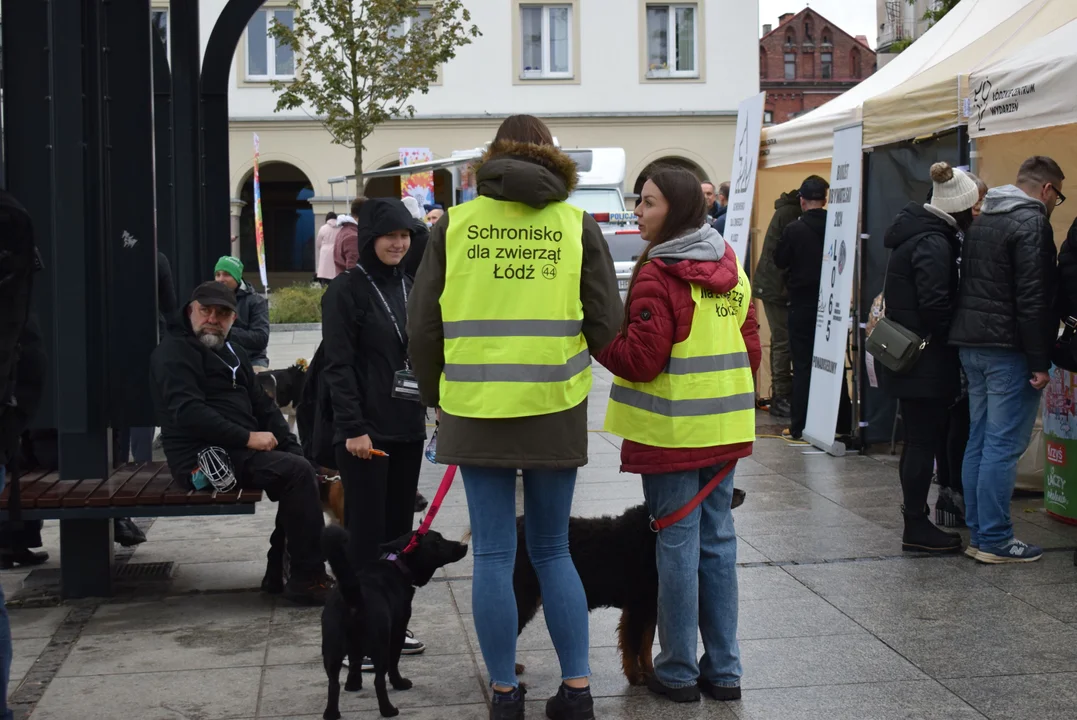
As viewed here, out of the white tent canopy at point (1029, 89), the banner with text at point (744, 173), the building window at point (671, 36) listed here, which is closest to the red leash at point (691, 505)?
the white tent canopy at point (1029, 89)

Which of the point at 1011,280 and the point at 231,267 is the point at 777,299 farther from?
the point at 1011,280

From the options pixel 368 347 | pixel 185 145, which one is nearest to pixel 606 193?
pixel 185 145

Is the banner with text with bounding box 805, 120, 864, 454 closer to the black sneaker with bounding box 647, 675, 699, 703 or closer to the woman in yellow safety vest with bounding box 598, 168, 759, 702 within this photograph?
the woman in yellow safety vest with bounding box 598, 168, 759, 702

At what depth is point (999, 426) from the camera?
6410 millimetres

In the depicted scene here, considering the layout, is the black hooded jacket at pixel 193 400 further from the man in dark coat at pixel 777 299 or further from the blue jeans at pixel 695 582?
the man in dark coat at pixel 777 299

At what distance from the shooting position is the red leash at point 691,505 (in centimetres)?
446

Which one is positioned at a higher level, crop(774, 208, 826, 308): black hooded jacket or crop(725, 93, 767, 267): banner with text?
crop(725, 93, 767, 267): banner with text

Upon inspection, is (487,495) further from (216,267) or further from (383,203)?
(216,267)

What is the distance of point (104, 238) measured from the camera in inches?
247

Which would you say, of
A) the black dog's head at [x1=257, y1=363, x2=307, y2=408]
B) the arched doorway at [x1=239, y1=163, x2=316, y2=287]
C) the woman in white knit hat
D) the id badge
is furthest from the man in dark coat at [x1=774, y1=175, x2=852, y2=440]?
the arched doorway at [x1=239, y1=163, x2=316, y2=287]

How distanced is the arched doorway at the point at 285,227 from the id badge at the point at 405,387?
123 feet

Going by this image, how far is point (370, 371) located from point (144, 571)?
235 cm

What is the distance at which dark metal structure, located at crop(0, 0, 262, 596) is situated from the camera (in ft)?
19.8

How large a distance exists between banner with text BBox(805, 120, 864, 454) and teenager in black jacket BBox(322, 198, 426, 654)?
513 centimetres
